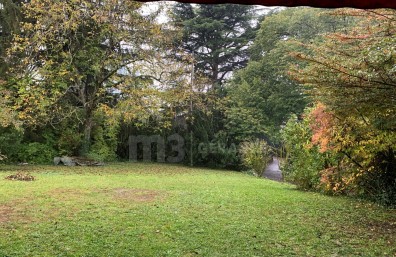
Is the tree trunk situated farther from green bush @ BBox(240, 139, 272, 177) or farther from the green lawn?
the green lawn

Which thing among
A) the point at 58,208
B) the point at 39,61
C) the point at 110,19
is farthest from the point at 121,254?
the point at 39,61

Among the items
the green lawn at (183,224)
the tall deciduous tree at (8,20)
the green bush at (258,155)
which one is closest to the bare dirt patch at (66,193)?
the green lawn at (183,224)

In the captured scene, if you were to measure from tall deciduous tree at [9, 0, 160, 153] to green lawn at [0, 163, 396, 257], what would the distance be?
219 inches

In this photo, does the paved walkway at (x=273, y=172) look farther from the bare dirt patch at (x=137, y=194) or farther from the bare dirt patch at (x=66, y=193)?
the bare dirt patch at (x=66, y=193)

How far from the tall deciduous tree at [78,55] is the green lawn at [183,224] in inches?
219

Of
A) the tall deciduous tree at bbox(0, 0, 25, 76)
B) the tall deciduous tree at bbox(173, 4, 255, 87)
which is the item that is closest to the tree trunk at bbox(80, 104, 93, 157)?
the tall deciduous tree at bbox(0, 0, 25, 76)

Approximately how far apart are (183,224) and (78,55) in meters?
10.7

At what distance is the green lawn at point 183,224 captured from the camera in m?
3.65

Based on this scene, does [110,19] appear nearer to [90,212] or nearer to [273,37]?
[90,212]

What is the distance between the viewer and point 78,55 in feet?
44.1

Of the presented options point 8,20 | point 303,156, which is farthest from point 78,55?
point 303,156

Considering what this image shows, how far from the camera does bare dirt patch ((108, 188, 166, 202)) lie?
655 cm

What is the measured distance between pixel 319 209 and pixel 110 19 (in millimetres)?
9528

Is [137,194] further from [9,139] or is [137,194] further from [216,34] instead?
[216,34]
